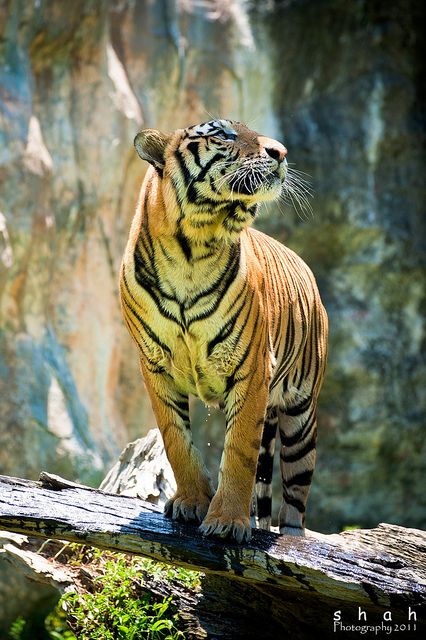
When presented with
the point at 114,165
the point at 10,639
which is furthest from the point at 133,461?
the point at 114,165

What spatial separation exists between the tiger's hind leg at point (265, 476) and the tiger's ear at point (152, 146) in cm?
148

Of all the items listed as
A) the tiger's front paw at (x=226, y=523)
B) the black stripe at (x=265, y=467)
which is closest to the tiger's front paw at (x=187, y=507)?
the tiger's front paw at (x=226, y=523)

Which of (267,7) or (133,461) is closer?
(133,461)

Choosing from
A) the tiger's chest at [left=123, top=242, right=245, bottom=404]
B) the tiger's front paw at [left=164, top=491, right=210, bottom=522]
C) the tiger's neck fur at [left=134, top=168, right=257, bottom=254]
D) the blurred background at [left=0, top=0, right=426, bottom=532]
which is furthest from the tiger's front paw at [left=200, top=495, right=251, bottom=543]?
the blurred background at [left=0, top=0, right=426, bottom=532]

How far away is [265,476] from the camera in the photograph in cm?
456

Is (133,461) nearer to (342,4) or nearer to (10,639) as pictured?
(10,639)

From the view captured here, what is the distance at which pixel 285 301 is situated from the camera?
430 cm

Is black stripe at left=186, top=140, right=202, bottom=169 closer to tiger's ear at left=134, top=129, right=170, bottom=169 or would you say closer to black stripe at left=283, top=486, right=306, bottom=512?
tiger's ear at left=134, top=129, right=170, bottom=169

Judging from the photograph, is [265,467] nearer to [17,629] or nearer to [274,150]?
[274,150]

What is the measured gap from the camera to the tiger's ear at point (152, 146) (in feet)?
12.0

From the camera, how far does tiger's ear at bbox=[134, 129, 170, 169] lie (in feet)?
12.0

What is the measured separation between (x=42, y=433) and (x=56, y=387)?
340 millimetres

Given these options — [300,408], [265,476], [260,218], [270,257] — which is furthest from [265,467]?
[260,218]

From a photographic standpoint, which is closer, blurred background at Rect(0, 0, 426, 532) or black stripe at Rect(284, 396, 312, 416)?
black stripe at Rect(284, 396, 312, 416)
